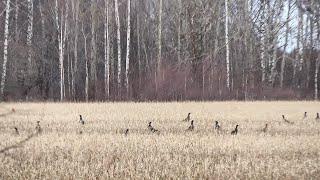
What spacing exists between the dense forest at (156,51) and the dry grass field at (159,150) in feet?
44.0

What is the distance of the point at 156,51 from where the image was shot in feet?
128

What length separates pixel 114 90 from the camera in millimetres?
29031

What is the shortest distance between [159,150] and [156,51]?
29560 millimetres

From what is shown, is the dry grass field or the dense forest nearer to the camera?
the dry grass field

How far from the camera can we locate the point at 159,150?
9.77m

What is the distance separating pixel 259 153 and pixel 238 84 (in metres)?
22.3

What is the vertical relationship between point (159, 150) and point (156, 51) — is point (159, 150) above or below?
below

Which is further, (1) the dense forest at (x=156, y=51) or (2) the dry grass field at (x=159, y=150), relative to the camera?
(1) the dense forest at (x=156, y=51)

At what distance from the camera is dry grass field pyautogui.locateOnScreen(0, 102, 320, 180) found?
7.66 m

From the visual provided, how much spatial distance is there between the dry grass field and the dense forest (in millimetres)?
13407

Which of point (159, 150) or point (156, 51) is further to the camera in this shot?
point (156, 51)

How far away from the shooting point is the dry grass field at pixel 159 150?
7.66 metres

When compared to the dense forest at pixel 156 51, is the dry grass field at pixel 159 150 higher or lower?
lower

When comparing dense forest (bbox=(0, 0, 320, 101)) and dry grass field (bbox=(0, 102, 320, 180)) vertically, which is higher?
dense forest (bbox=(0, 0, 320, 101))
